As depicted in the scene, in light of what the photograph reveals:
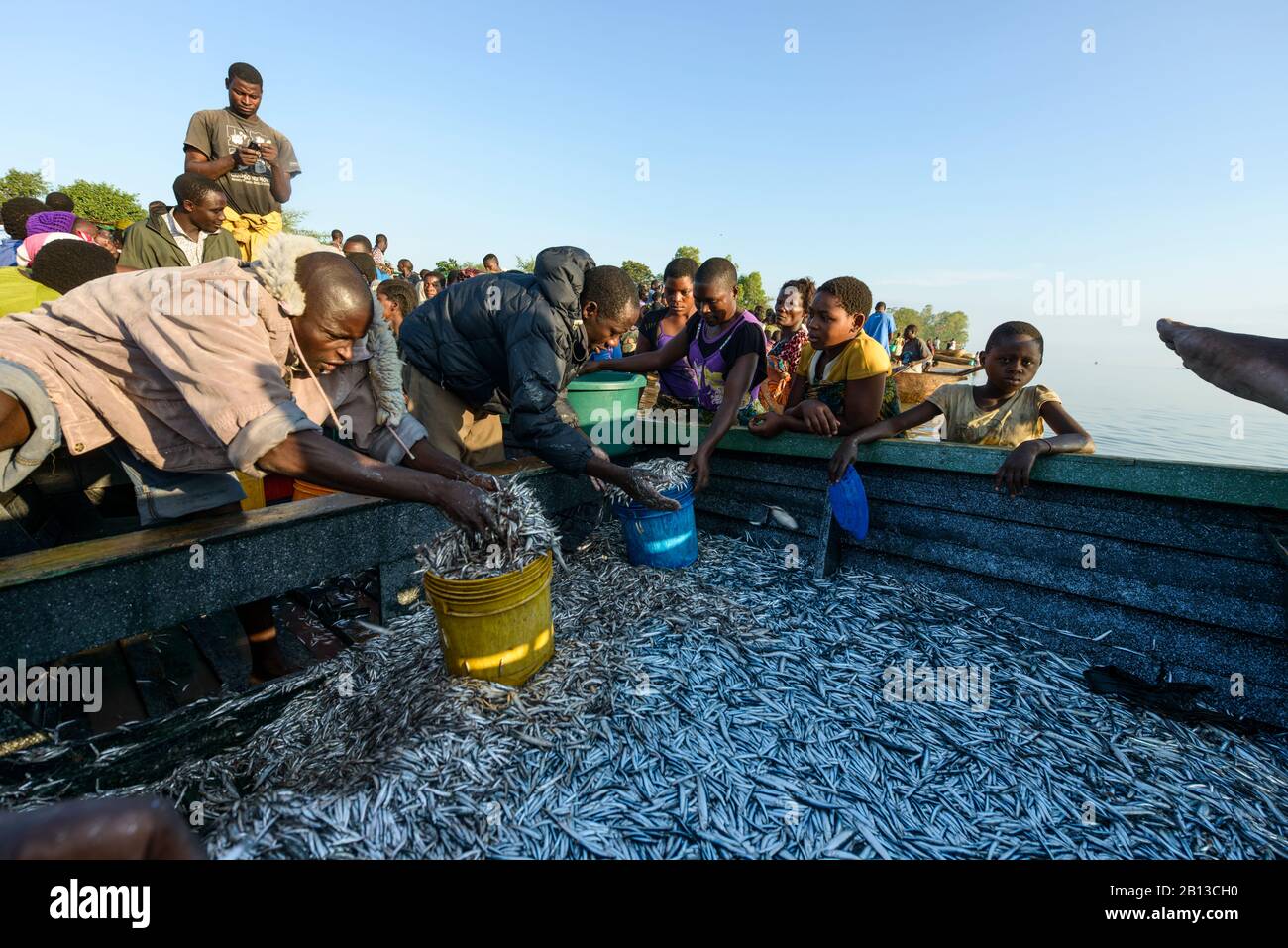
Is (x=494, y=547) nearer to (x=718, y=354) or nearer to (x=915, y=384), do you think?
(x=718, y=354)

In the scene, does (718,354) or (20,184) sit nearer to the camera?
(718,354)

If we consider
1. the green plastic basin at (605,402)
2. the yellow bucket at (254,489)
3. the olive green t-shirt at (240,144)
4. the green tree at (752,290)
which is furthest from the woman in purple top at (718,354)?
the green tree at (752,290)

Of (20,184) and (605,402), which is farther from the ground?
(20,184)

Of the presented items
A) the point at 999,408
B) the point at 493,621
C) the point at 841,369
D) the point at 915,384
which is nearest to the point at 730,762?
the point at 493,621

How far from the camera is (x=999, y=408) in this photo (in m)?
4.95

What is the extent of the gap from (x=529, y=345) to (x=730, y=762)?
3.23 m

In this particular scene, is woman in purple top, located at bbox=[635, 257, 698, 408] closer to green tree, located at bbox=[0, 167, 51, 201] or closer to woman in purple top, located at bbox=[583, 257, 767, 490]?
woman in purple top, located at bbox=[583, 257, 767, 490]

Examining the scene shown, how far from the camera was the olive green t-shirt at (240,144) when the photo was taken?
7121 millimetres

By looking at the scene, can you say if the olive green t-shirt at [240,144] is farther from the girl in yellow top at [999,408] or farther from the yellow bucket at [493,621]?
the girl in yellow top at [999,408]

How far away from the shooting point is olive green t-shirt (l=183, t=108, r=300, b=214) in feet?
23.4

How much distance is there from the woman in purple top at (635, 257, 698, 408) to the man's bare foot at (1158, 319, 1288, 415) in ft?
14.0
